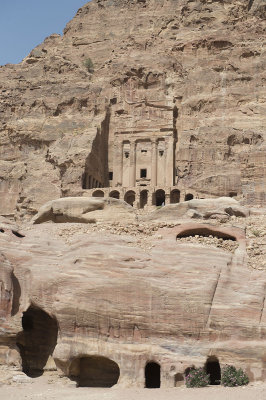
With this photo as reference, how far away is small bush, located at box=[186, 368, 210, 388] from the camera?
23.8 m

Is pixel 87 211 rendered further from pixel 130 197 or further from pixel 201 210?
pixel 130 197

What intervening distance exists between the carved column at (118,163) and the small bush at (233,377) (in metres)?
45.3

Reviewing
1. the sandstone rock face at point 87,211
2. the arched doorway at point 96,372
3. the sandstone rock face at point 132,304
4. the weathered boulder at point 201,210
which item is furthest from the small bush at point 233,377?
the sandstone rock face at point 87,211

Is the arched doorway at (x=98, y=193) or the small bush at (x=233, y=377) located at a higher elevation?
the arched doorway at (x=98, y=193)

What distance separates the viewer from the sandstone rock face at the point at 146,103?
207 feet

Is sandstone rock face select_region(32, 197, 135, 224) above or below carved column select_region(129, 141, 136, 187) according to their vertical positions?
below

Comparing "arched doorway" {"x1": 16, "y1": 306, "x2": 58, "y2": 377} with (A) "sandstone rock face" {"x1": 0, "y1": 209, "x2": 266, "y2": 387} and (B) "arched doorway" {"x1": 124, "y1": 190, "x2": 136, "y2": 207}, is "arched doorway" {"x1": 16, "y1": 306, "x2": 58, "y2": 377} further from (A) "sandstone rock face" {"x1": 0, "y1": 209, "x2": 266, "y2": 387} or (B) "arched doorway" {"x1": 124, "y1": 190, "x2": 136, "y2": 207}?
(B) "arched doorway" {"x1": 124, "y1": 190, "x2": 136, "y2": 207}

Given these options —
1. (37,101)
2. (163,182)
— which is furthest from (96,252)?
(37,101)

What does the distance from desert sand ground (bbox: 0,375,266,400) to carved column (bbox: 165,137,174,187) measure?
42.8 m

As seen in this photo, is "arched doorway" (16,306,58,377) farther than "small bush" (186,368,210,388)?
Yes

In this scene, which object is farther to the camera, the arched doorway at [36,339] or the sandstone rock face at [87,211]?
the sandstone rock face at [87,211]

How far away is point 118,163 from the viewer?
6944 cm

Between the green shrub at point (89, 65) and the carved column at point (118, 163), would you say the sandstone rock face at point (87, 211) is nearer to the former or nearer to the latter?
the carved column at point (118, 163)

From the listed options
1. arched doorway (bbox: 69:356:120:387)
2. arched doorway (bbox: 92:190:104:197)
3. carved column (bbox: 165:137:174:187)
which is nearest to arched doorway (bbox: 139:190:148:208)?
carved column (bbox: 165:137:174:187)
